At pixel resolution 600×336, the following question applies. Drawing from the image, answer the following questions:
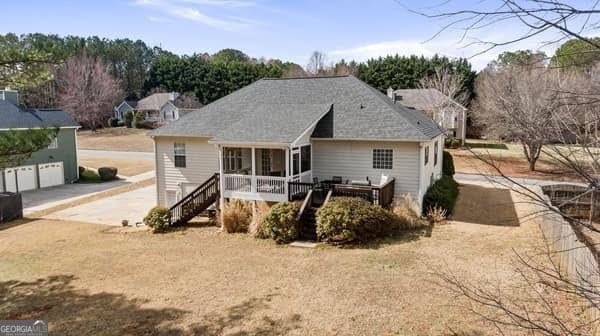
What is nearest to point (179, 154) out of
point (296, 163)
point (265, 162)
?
point (265, 162)

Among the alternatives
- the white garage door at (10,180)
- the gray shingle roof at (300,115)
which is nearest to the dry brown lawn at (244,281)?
the gray shingle roof at (300,115)

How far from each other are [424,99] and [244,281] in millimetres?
38948

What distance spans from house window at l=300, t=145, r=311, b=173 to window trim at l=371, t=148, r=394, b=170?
9.47ft

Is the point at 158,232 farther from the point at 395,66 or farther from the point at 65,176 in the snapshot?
the point at 395,66

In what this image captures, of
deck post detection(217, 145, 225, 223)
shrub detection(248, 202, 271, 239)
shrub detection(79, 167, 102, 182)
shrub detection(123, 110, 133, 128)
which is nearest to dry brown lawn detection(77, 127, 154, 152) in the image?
shrub detection(123, 110, 133, 128)

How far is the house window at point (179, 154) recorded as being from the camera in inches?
779

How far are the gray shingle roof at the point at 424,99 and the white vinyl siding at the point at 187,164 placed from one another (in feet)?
92.4

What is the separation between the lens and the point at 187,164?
19.8m

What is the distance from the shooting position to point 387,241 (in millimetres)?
14281

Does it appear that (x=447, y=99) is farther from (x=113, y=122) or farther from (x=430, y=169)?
(x=113, y=122)

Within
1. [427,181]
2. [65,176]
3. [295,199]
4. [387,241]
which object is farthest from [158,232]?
[65,176]

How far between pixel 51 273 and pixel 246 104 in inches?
484

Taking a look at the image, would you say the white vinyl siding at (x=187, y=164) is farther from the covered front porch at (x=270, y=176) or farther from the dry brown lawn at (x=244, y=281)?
the dry brown lawn at (x=244, y=281)

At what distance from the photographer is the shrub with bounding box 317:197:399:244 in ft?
45.8
